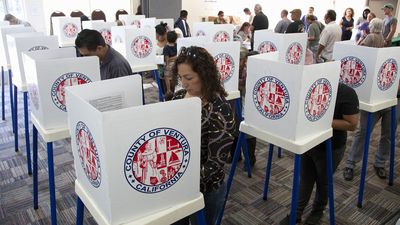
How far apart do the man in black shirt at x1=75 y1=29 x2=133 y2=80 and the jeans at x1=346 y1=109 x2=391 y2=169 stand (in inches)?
70.2

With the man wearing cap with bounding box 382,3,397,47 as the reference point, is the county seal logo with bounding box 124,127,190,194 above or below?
below

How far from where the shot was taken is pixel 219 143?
47.6 inches

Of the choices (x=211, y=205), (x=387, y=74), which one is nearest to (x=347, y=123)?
(x=387, y=74)

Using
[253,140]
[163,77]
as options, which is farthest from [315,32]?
[253,140]

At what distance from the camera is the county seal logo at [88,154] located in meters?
0.96

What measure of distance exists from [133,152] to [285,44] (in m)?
2.73

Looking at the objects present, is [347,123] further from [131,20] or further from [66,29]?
[131,20]

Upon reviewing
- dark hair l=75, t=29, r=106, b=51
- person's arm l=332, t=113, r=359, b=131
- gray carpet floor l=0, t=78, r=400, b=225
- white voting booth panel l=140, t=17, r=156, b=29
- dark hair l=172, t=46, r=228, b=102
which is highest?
white voting booth panel l=140, t=17, r=156, b=29

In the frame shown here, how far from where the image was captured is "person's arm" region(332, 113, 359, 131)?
5.71 feet

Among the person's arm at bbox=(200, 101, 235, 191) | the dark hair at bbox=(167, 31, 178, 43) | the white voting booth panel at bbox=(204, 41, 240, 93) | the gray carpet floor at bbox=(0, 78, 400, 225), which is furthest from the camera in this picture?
the dark hair at bbox=(167, 31, 178, 43)

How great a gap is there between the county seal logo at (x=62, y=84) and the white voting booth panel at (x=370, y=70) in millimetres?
1605

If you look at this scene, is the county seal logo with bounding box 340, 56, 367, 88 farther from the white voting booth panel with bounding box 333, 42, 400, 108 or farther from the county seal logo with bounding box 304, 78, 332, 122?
the county seal logo with bounding box 304, 78, 332, 122

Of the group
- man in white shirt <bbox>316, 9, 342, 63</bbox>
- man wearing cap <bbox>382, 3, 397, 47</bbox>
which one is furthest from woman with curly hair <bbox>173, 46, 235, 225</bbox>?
man wearing cap <bbox>382, 3, 397, 47</bbox>

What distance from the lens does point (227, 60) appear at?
2467mm
